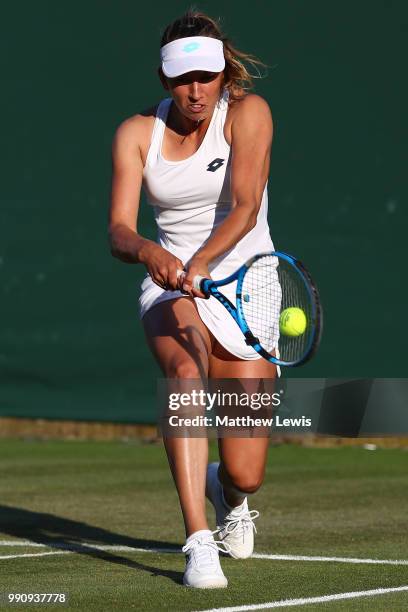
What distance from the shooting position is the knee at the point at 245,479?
4.81 metres

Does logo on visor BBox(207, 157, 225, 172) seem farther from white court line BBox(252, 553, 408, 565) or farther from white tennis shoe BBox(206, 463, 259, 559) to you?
white court line BBox(252, 553, 408, 565)

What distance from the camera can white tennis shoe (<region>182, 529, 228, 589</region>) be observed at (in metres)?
4.04

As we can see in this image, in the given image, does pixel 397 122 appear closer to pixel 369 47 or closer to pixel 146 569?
pixel 369 47

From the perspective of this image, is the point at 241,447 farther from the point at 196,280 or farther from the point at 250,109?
the point at 250,109

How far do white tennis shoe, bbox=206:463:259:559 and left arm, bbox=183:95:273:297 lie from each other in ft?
3.25

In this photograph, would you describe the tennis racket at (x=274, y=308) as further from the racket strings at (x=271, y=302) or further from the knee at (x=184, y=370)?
the knee at (x=184, y=370)

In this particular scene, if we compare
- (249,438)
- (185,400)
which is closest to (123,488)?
(249,438)

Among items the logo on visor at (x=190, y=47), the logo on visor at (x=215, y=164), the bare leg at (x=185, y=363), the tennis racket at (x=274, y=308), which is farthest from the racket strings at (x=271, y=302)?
the logo on visor at (x=190, y=47)

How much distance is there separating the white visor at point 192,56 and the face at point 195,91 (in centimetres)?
4

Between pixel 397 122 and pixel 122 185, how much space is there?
4.46 meters

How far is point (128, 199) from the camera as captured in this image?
181 inches

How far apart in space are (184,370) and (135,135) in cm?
86

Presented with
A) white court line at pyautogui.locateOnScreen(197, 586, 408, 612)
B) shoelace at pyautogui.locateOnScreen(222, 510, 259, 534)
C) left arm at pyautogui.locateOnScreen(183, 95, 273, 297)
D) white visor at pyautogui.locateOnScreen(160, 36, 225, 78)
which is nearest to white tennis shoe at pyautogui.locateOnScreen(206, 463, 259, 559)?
shoelace at pyautogui.locateOnScreen(222, 510, 259, 534)

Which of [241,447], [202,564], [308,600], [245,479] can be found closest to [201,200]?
[241,447]
